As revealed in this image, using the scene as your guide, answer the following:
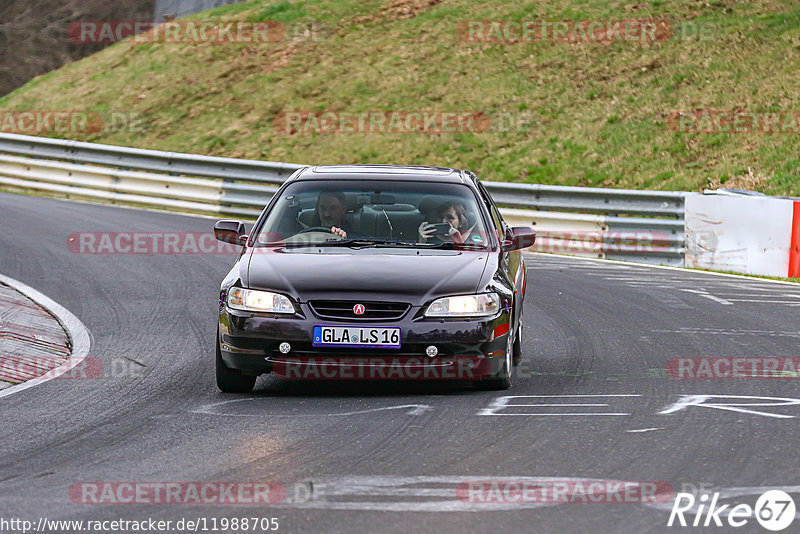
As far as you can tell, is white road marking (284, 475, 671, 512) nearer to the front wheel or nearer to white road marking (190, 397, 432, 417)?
white road marking (190, 397, 432, 417)

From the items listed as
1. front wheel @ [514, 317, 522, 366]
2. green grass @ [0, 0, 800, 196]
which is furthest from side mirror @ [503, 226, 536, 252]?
green grass @ [0, 0, 800, 196]

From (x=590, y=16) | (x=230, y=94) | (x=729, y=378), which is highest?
(x=590, y=16)

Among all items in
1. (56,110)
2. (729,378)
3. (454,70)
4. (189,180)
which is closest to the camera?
(729,378)

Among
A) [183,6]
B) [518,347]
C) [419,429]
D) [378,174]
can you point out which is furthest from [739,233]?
[183,6]

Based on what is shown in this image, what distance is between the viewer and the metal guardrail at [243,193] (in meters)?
17.7

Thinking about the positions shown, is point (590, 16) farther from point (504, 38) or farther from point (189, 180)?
point (189, 180)

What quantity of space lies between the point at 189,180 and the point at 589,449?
54.2 feet

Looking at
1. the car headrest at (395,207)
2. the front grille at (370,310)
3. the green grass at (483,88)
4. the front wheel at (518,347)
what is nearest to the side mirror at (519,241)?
the front wheel at (518,347)

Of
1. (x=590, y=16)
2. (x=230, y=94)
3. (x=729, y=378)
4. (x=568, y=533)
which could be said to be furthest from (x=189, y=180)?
(x=568, y=533)

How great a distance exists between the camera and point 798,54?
25656 mm

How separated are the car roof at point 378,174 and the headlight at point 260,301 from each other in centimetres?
167

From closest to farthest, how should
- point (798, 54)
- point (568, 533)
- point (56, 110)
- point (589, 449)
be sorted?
point (568, 533)
point (589, 449)
point (798, 54)
point (56, 110)

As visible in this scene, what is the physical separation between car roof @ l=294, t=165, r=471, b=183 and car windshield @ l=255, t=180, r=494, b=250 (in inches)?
3.0

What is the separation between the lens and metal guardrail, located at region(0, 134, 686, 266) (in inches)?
698
